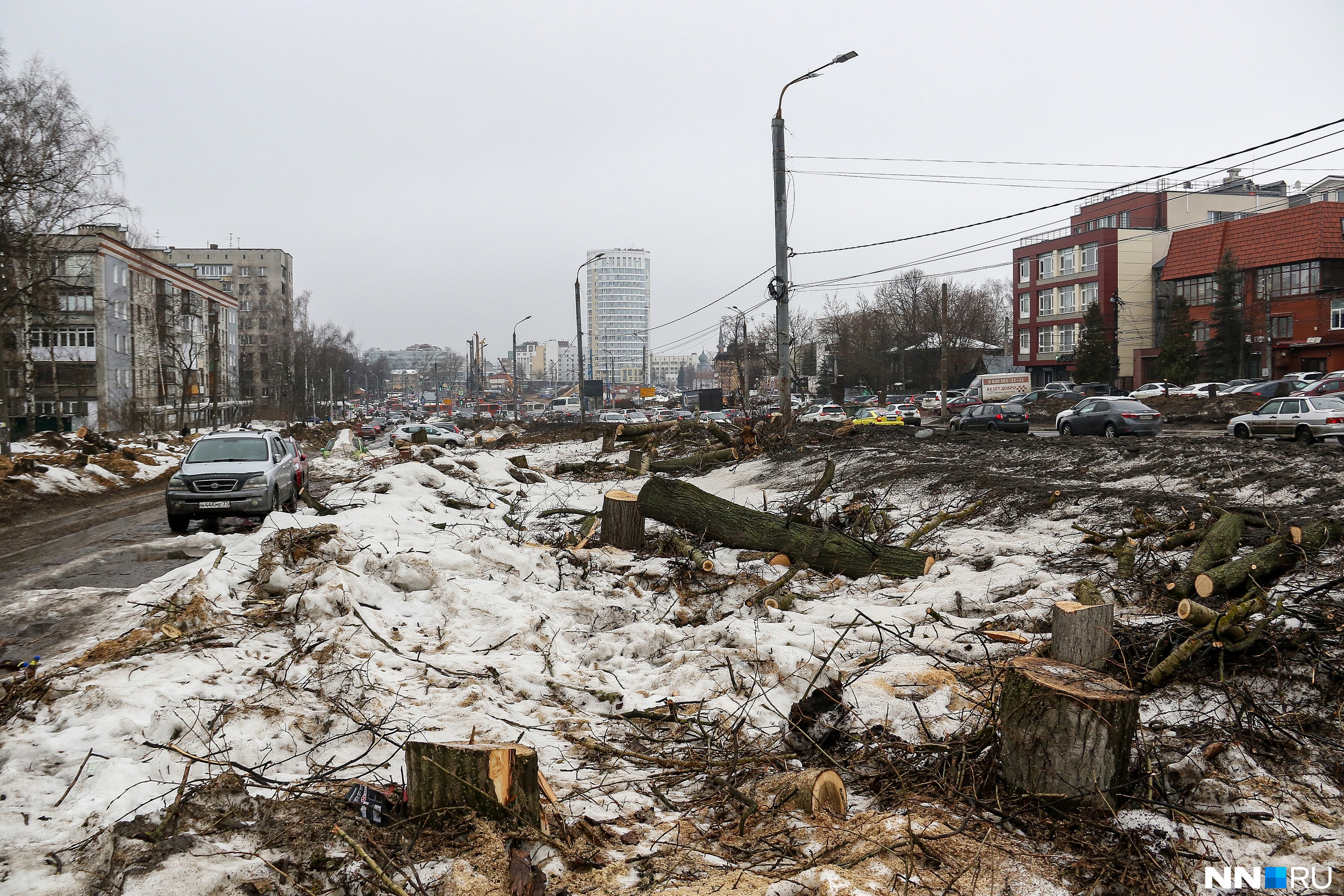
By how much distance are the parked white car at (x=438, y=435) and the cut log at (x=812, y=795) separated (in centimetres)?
3101

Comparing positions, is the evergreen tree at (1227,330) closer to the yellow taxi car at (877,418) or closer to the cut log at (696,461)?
the yellow taxi car at (877,418)

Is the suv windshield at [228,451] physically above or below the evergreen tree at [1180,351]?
below

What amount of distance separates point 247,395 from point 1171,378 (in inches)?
3158

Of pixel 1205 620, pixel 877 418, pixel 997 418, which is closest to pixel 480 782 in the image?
pixel 1205 620

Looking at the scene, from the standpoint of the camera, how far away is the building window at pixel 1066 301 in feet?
230

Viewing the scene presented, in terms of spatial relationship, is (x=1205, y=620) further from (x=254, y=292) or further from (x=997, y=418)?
(x=254, y=292)

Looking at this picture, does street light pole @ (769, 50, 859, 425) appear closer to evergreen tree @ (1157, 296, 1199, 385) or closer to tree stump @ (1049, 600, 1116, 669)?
tree stump @ (1049, 600, 1116, 669)

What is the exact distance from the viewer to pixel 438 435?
3650cm

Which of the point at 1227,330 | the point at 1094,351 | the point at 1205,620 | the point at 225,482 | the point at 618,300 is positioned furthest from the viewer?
the point at 618,300

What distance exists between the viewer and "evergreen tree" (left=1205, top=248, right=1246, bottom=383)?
52125mm

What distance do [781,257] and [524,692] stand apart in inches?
659

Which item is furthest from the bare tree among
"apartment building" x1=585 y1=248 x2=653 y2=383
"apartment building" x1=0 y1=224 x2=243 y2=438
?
"apartment building" x1=585 y1=248 x2=653 y2=383

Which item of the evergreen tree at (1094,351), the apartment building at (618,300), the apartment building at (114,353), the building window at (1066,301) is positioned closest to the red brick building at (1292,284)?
the evergreen tree at (1094,351)

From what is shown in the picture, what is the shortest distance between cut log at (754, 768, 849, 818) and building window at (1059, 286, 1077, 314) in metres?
75.2
